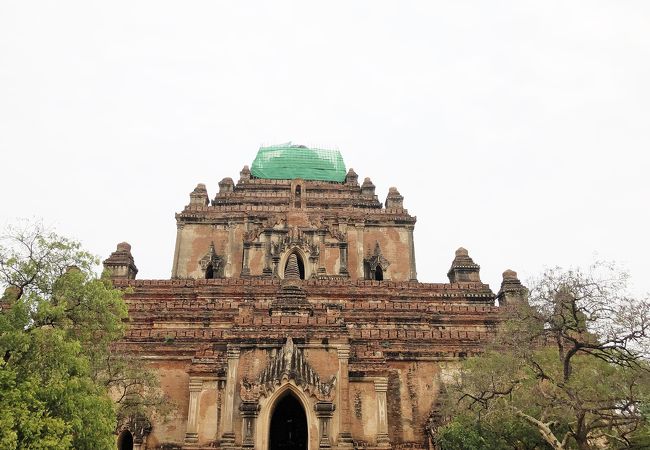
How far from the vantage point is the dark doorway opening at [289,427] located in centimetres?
2148

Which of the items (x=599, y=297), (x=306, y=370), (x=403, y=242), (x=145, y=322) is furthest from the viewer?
(x=403, y=242)

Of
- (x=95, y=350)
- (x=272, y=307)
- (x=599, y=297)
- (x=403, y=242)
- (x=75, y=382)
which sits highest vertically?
(x=403, y=242)

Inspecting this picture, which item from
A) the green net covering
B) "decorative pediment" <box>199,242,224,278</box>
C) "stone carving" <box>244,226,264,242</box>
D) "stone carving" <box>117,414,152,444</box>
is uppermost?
the green net covering

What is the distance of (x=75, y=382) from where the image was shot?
14.2 metres

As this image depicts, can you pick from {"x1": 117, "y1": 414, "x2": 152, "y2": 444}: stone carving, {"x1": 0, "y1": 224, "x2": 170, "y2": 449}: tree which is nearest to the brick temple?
{"x1": 117, "y1": 414, "x2": 152, "y2": 444}: stone carving

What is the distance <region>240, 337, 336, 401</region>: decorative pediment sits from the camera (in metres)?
20.1

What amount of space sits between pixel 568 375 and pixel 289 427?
9.49 metres

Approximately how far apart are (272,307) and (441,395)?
23.7 ft

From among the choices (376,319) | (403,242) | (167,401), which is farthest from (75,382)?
(403,242)

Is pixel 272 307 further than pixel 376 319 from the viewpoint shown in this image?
No

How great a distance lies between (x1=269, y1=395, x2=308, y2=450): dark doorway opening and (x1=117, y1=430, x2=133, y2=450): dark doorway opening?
5.17 meters

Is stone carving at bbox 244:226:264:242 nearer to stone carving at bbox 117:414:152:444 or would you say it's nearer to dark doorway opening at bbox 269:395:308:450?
stone carving at bbox 117:414:152:444

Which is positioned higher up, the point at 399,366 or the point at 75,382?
the point at 399,366

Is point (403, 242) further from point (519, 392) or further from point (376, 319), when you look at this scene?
point (519, 392)
